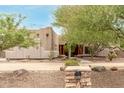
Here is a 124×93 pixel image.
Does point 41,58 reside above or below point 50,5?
below

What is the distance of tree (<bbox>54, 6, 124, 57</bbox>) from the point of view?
200 inches

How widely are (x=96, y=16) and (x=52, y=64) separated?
84 centimetres

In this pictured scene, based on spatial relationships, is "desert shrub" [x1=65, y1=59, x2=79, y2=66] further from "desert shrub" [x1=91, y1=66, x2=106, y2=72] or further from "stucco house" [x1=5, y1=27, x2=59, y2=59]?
"desert shrub" [x1=91, y1=66, x2=106, y2=72]

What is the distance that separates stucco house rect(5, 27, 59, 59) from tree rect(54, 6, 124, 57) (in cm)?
22

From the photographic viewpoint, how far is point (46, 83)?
542 cm

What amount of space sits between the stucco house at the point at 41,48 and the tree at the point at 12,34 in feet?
0.29

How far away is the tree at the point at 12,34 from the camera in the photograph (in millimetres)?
5427

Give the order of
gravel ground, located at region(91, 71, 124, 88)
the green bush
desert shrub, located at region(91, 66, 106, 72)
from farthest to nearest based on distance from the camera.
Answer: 1. desert shrub, located at region(91, 66, 106, 72)
2. gravel ground, located at region(91, 71, 124, 88)
3. the green bush

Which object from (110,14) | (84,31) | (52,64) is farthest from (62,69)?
(110,14)

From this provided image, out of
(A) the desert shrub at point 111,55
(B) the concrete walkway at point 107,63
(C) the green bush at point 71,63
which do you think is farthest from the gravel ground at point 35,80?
(A) the desert shrub at point 111,55

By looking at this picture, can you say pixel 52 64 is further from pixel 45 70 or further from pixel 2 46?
pixel 2 46

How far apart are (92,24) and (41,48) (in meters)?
0.68

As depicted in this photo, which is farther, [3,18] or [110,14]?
[3,18]

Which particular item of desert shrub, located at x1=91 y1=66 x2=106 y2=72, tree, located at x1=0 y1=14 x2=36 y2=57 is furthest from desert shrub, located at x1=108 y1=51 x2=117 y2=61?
tree, located at x1=0 y1=14 x2=36 y2=57
